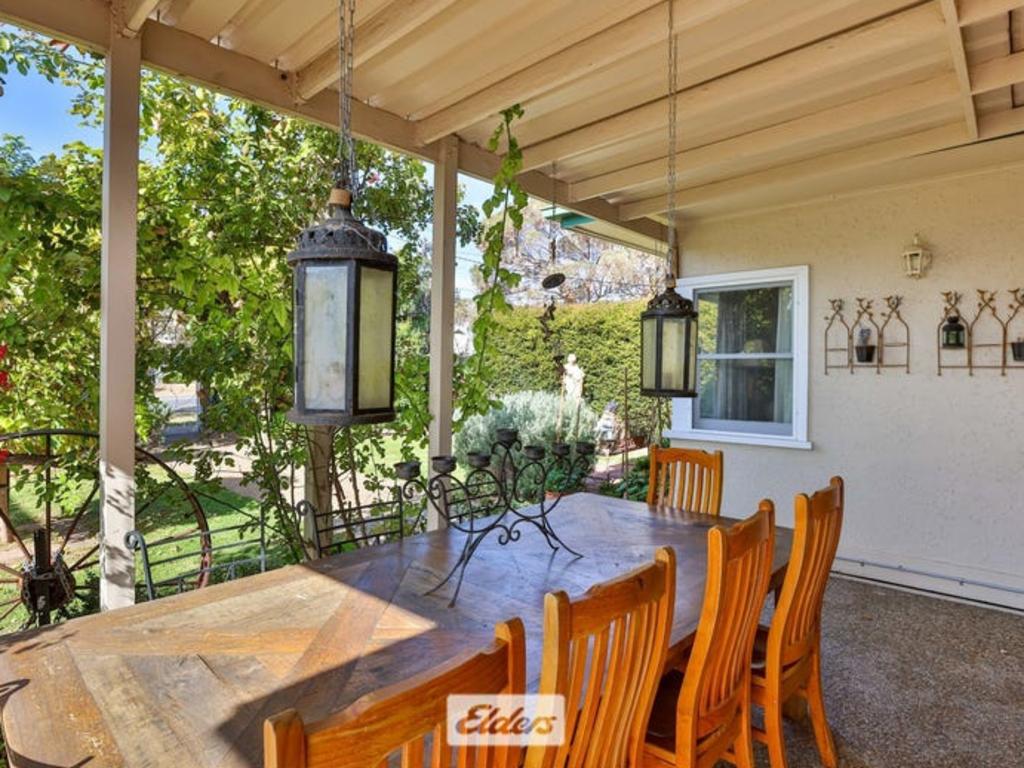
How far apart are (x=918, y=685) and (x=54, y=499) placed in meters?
3.88

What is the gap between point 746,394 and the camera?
4668 mm

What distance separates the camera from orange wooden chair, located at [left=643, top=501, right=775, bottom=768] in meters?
1.44

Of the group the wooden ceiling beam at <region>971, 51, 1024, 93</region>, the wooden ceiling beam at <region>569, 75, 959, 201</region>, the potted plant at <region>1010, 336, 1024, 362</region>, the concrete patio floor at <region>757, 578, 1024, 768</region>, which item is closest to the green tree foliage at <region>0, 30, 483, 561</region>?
the wooden ceiling beam at <region>569, 75, 959, 201</region>

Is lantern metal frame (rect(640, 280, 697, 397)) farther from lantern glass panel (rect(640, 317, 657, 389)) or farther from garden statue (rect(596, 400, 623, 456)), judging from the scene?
garden statue (rect(596, 400, 623, 456))

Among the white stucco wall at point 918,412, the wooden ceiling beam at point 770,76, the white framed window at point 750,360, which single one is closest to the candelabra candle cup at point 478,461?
the wooden ceiling beam at point 770,76

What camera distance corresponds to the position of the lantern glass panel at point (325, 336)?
1.29 meters

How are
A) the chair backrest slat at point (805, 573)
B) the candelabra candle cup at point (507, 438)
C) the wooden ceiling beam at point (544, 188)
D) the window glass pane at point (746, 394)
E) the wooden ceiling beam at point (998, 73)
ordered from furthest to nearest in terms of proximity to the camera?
the window glass pane at point (746, 394) < the wooden ceiling beam at point (544, 188) < the wooden ceiling beam at point (998, 73) < the candelabra candle cup at point (507, 438) < the chair backrest slat at point (805, 573)

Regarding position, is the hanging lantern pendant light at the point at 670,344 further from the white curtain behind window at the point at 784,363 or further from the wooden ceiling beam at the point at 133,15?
the white curtain behind window at the point at 784,363

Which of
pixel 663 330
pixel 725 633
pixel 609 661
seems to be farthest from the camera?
pixel 663 330

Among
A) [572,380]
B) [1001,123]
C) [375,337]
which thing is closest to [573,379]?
[572,380]

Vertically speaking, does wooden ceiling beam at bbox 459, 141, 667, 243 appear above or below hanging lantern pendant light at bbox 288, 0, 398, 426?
above

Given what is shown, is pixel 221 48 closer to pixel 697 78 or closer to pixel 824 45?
pixel 697 78

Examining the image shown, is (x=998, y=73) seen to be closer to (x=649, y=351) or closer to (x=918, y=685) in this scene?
(x=649, y=351)

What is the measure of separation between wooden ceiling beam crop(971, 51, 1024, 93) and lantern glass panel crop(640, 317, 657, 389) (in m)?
1.69
